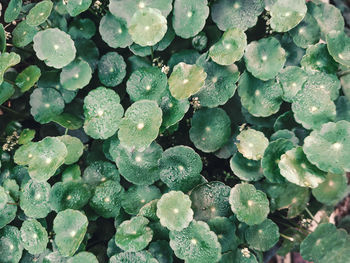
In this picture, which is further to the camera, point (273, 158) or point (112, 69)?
point (112, 69)

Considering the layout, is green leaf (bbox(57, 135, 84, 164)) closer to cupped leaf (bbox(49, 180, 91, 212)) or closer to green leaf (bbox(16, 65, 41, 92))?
cupped leaf (bbox(49, 180, 91, 212))

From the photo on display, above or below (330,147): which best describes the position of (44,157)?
below

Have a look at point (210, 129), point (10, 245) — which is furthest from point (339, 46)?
point (10, 245)

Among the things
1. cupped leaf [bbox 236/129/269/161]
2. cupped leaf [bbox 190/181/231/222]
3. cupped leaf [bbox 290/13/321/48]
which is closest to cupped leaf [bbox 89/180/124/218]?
cupped leaf [bbox 190/181/231/222]

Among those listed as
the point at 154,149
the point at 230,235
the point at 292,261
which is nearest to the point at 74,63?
the point at 154,149

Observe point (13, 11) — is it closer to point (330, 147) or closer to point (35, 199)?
point (35, 199)

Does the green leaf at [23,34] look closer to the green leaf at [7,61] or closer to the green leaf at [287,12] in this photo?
the green leaf at [7,61]
